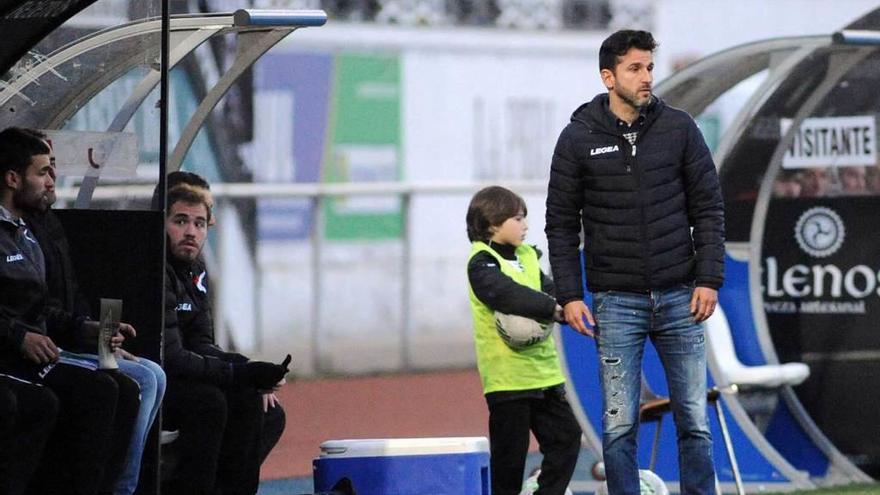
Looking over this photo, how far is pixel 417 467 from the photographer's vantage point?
24.7 ft

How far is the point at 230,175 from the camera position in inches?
720

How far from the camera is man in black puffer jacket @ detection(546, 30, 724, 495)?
22.7 ft

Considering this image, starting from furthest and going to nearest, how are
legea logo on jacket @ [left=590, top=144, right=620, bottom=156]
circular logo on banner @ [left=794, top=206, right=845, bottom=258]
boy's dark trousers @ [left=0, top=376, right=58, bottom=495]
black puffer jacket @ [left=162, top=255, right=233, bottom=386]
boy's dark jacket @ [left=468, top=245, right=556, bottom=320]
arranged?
1. circular logo on banner @ [left=794, top=206, right=845, bottom=258]
2. boy's dark jacket @ [left=468, top=245, right=556, bottom=320]
3. black puffer jacket @ [left=162, top=255, right=233, bottom=386]
4. legea logo on jacket @ [left=590, top=144, right=620, bottom=156]
5. boy's dark trousers @ [left=0, top=376, right=58, bottom=495]

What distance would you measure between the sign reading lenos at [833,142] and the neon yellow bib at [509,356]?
2.25 m

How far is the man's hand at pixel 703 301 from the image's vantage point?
6.89 metres

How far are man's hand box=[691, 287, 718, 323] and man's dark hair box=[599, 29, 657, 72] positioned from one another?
0.84 metres

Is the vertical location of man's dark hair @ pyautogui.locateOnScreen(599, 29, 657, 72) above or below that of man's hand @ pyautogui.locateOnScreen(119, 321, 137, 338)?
above

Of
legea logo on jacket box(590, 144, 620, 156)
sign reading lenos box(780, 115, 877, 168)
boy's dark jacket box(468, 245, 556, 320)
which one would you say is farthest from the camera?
sign reading lenos box(780, 115, 877, 168)

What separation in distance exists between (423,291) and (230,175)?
7.78 feet

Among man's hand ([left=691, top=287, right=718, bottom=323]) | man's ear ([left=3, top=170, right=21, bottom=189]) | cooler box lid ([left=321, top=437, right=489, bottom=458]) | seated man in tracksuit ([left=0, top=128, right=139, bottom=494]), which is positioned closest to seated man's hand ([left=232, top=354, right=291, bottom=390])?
cooler box lid ([left=321, top=437, right=489, bottom=458])

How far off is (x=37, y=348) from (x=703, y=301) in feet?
7.44

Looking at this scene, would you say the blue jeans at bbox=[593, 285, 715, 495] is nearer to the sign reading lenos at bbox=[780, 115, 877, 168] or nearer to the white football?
the white football

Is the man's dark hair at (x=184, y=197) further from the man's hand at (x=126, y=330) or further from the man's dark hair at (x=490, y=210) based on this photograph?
the man's dark hair at (x=490, y=210)

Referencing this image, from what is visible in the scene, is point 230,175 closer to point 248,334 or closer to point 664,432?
point 248,334
